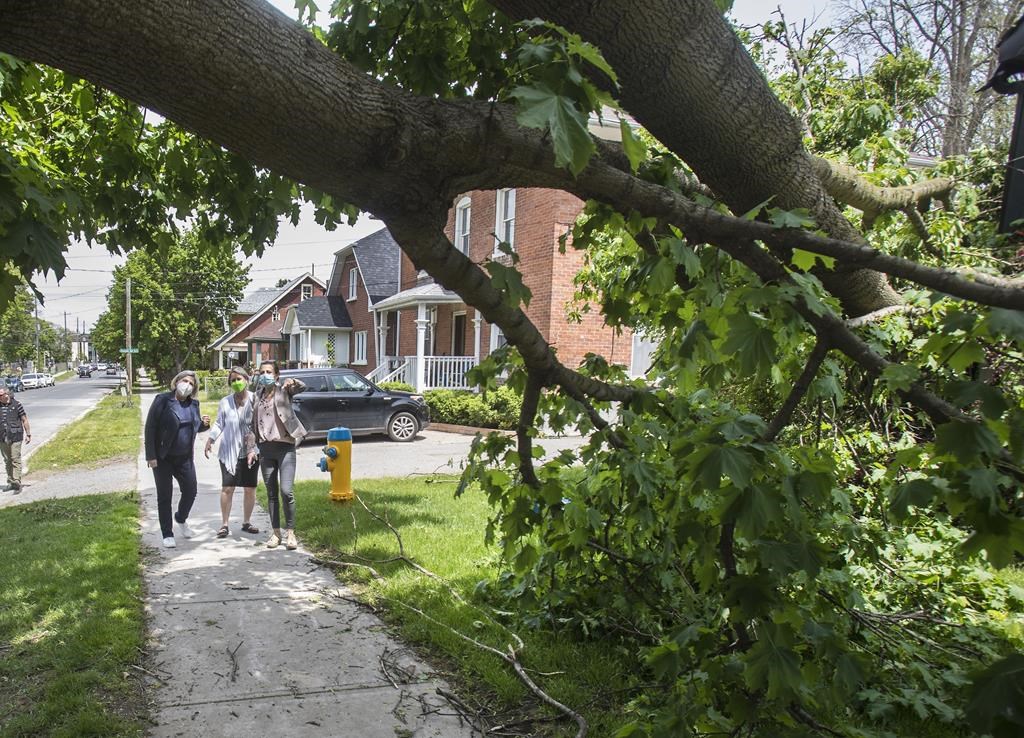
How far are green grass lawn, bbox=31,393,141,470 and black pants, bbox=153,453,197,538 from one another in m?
7.25

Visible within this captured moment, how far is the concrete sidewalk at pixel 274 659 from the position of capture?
356cm

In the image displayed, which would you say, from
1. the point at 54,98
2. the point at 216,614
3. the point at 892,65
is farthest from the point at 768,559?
the point at 892,65

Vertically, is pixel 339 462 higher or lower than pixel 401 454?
higher

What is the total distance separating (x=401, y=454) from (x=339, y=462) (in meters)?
5.72

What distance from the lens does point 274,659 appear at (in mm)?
4305

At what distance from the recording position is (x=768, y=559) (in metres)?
2.04

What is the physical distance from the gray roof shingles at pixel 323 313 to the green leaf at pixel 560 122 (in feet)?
107

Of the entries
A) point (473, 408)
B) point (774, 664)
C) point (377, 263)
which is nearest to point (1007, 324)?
point (774, 664)

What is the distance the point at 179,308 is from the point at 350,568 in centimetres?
5312

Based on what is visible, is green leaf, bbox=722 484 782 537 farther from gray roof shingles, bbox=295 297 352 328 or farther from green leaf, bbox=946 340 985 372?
gray roof shingles, bbox=295 297 352 328

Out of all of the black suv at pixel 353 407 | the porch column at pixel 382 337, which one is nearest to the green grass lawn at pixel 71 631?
the black suv at pixel 353 407

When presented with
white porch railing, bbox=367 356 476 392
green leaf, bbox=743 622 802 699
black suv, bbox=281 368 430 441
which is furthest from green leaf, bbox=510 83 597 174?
white porch railing, bbox=367 356 476 392

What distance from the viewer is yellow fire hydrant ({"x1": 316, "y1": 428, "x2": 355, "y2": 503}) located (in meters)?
8.62

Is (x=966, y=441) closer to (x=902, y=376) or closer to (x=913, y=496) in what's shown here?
(x=913, y=496)
